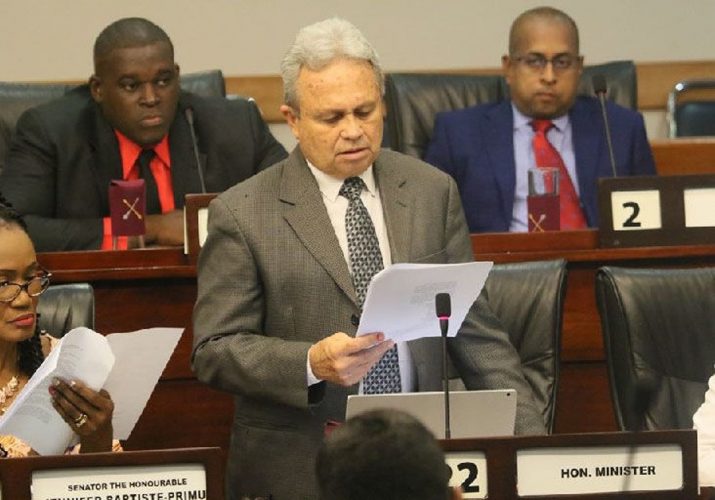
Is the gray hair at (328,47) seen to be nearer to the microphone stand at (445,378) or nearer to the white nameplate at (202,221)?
the microphone stand at (445,378)

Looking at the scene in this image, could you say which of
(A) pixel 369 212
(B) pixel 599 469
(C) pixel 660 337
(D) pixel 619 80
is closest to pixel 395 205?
(A) pixel 369 212

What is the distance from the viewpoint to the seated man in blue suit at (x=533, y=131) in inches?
211

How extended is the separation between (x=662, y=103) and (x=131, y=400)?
3993mm

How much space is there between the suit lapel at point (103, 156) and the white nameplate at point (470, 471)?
7.91ft

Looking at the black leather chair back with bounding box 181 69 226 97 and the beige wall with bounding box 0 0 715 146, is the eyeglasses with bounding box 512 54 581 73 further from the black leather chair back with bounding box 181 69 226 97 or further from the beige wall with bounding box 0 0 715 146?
the beige wall with bounding box 0 0 715 146

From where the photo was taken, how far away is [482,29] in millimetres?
6711

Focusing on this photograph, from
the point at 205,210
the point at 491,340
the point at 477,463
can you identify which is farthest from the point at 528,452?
the point at 205,210

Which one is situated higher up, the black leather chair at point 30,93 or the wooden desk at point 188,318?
the black leather chair at point 30,93

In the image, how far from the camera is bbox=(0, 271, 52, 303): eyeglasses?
330cm

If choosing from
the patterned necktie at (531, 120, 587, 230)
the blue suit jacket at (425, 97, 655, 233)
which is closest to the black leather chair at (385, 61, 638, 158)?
the blue suit jacket at (425, 97, 655, 233)

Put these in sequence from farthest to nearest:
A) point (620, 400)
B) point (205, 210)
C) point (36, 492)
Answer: point (205, 210) < point (620, 400) < point (36, 492)

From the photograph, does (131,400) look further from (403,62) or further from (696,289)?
(403,62)

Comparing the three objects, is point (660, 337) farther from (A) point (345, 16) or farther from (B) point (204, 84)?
(A) point (345, 16)

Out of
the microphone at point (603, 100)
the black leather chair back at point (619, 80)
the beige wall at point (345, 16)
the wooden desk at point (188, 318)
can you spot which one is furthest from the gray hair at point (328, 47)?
the beige wall at point (345, 16)
